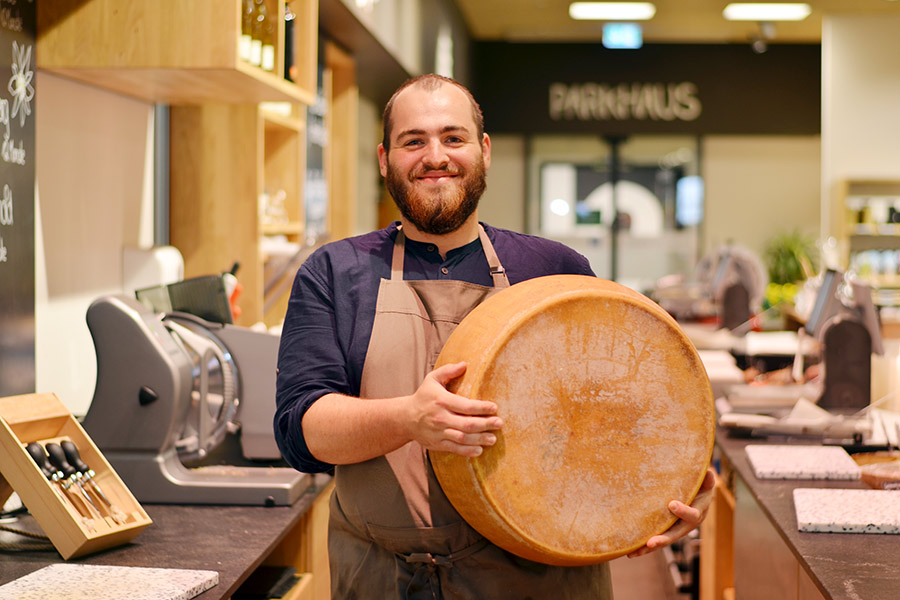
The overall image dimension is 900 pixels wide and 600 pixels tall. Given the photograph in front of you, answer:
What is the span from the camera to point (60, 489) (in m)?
1.88

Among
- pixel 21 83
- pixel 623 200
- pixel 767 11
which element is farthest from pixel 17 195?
pixel 623 200

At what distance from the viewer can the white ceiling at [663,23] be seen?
1012 centimetres

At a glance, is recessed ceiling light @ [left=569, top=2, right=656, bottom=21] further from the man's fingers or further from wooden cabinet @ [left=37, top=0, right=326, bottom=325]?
the man's fingers

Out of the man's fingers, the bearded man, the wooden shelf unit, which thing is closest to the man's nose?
the bearded man

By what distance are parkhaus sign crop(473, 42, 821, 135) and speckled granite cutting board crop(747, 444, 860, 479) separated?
980cm

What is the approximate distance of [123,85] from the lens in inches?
116

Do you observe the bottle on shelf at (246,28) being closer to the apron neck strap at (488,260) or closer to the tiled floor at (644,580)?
the apron neck strap at (488,260)

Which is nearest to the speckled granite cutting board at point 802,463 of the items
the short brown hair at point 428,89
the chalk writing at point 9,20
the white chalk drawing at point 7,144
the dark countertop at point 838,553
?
the dark countertop at point 838,553

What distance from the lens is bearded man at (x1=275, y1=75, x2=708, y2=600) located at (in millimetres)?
1633

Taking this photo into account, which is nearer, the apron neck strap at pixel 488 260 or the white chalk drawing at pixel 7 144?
the apron neck strap at pixel 488 260

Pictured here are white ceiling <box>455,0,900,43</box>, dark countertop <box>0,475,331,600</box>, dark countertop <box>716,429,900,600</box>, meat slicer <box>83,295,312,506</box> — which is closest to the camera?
dark countertop <box>716,429,900,600</box>

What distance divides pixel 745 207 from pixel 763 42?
6.86ft

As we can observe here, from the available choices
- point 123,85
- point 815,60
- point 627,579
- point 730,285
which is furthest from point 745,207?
point 123,85

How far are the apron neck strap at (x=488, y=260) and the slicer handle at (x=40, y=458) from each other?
0.78 metres
